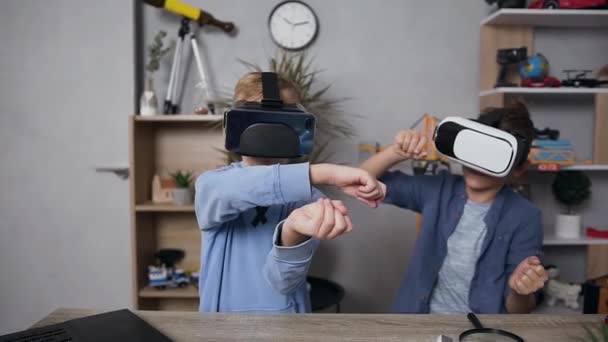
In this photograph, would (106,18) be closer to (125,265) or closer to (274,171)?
(125,265)

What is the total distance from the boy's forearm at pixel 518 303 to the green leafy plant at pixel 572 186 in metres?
1.19

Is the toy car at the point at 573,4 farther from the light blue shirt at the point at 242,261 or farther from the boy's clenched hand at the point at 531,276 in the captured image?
the light blue shirt at the point at 242,261

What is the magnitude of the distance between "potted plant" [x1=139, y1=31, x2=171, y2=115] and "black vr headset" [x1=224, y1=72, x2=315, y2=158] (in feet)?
4.97

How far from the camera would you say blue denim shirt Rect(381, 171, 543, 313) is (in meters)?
1.31

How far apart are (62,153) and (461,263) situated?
6.28 ft

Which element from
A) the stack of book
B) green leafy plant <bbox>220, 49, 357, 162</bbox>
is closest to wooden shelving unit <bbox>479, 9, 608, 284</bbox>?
the stack of book

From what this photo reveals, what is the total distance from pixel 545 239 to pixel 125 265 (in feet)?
6.59

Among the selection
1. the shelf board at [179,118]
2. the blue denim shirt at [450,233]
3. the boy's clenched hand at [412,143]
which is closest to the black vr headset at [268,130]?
the boy's clenched hand at [412,143]

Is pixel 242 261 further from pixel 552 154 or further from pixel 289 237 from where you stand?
pixel 552 154

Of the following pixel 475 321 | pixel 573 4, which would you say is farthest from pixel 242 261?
pixel 573 4

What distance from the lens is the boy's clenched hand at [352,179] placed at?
28.6 inches

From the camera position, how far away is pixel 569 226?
2.20 m

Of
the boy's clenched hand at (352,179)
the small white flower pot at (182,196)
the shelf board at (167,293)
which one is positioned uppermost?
the boy's clenched hand at (352,179)

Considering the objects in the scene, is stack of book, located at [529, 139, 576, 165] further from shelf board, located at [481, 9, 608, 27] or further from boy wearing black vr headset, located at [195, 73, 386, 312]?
boy wearing black vr headset, located at [195, 73, 386, 312]
